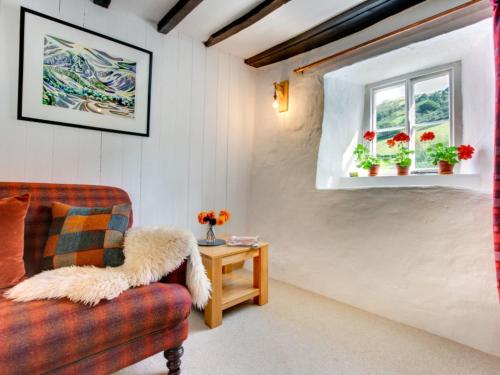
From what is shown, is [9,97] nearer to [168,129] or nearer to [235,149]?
[168,129]

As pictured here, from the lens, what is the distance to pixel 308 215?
2422mm

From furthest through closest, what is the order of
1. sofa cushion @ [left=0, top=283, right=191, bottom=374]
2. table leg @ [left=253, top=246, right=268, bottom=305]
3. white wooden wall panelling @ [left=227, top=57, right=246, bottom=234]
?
white wooden wall panelling @ [left=227, top=57, right=246, bottom=234]
table leg @ [left=253, top=246, right=268, bottom=305]
sofa cushion @ [left=0, top=283, right=191, bottom=374]

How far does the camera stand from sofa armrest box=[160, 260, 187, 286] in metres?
1.33

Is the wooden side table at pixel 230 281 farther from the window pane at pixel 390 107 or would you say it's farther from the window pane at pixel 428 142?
the window pane at pixel 390 107

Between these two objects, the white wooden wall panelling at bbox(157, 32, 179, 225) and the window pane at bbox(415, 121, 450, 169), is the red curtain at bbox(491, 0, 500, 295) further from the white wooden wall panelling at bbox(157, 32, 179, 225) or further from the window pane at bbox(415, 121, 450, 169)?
the white wooden wall panelling at bbox(157, 32, 179, 225)

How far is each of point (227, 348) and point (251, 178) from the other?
1.76 metres

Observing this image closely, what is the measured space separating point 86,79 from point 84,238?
1.20 m

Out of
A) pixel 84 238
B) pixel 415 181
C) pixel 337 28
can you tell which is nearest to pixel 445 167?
pixel 415 181

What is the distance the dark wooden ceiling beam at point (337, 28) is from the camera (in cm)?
185

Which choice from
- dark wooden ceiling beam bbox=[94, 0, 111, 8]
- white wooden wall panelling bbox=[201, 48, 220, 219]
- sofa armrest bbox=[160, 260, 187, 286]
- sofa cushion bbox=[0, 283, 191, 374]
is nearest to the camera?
sofa cushion bbox=[0, 283, 191, 374]

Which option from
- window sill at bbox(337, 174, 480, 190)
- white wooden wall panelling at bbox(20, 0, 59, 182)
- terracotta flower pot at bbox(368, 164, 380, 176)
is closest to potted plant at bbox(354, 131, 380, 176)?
terracotta flower pot at bbox(368, 164, 380, 176)

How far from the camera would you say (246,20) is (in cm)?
211

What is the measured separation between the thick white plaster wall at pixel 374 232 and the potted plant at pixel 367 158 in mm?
174

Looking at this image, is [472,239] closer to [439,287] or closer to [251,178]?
[439,287]
